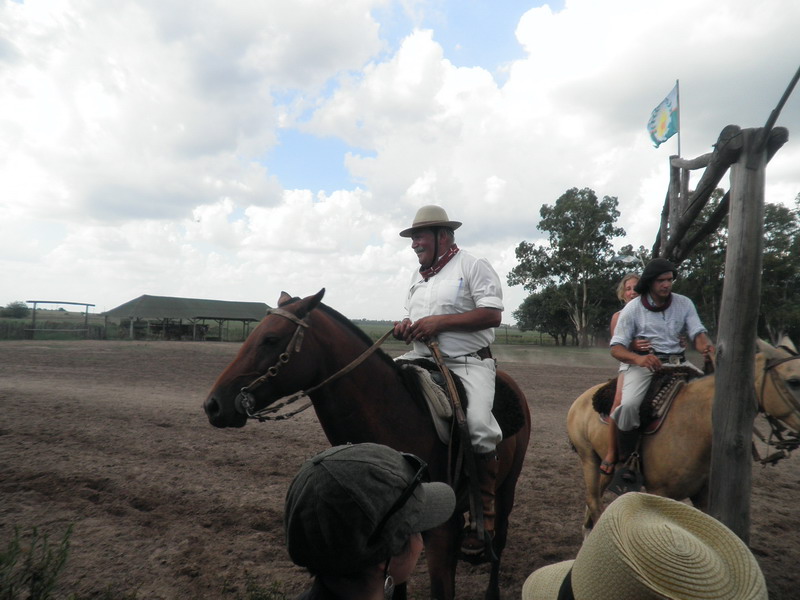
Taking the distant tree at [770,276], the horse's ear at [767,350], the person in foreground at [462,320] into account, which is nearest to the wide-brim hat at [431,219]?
the person in foreground at [462,320]

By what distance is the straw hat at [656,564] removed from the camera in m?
1.05

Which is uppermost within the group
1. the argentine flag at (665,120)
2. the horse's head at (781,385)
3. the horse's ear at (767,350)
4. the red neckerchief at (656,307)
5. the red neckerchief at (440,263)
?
the argentine flag at (665,120)

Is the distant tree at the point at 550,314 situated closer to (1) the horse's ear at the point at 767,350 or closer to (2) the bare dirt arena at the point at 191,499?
(2) the bare dirt arena at the point at 191,499

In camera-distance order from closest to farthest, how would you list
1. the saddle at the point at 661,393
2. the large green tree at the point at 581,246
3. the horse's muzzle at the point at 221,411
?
the horse's muzzle at the point at 221,411 → the saddle at the point at 661,393 → the large green tree at the point at 581,246

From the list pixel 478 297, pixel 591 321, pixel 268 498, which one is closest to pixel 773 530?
pixel 478 297

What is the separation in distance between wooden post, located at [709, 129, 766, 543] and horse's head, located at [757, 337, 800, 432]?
282 millimetres

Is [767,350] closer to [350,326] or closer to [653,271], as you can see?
[653,271]

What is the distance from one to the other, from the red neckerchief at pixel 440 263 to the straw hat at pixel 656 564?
90.7 inches

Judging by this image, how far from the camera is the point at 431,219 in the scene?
135 inches

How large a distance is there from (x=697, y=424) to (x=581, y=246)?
39.1 metres

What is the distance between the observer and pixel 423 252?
11.4ft

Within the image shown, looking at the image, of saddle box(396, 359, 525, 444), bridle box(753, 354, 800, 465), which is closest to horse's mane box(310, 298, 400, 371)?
saddle box(396, 359, 525, 444)

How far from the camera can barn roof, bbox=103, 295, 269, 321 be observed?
4278cm

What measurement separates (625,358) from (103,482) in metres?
5.68
